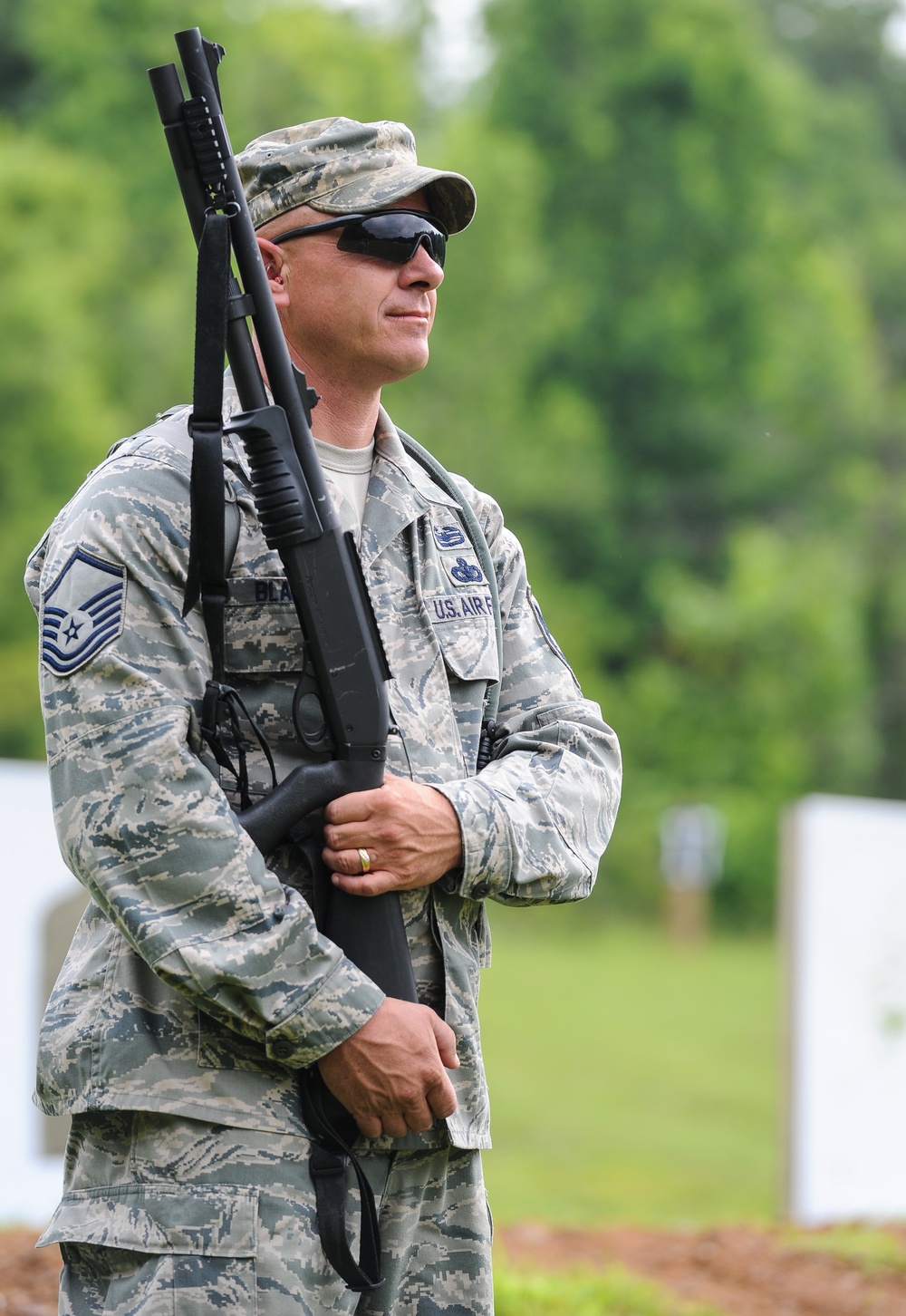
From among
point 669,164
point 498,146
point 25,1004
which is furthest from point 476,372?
point 25,1004

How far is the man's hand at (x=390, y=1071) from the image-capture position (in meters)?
2.22

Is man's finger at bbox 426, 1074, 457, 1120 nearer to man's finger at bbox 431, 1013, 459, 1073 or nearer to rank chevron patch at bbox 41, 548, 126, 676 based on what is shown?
man's finger at bbox 431, 1013, 459, 1073

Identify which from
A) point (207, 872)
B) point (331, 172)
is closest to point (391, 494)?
point (331, 172)

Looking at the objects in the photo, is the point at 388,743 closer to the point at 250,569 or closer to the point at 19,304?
the point at 250,569

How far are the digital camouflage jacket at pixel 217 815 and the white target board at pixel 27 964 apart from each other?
345 cm

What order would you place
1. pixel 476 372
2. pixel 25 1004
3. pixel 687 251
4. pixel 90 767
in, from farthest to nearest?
pixel 687 251 < pixel 476 372 < pixel 25 1004 < pixel 90 767

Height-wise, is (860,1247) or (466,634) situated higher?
(466,634)

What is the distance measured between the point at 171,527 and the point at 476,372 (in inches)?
820

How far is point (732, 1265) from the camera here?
540 centimetres

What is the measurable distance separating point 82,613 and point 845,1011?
5348mm

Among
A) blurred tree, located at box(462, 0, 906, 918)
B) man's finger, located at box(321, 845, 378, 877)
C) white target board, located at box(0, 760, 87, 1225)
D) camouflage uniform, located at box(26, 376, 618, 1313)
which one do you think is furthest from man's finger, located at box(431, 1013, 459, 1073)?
blurred tree, located at box(462, 0, 906, 918)

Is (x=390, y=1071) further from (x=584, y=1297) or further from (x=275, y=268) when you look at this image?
(x=584, y=1297)

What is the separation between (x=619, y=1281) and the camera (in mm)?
4723

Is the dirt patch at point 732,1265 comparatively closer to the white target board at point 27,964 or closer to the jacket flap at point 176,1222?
the white target board at point 27,964
